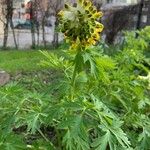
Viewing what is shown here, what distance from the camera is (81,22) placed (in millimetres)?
2480

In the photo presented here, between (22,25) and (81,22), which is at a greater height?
(81,22)

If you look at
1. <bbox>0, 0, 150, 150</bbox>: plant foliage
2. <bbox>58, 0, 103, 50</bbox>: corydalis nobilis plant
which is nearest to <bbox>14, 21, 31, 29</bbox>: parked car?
<bbox>0, 0, 150, 150</bbox>: plant foliage

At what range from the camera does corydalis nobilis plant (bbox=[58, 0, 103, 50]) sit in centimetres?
248

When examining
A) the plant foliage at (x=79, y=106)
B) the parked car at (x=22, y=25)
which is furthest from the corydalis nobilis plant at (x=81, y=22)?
the parked car at (x=22, y=25)

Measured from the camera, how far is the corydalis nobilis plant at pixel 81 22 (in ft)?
8.14

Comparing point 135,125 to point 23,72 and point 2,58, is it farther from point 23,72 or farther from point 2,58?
point 2,58

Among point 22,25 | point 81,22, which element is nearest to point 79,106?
point 81,22

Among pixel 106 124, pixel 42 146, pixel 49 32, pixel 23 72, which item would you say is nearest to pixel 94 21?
pixel 106 124

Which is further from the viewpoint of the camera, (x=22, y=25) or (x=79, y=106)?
(x=22, y=25)

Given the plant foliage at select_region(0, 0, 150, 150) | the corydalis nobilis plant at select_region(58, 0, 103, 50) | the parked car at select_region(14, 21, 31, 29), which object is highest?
the corydalis nobilis plant at select_region(58, 0, 103, 50)

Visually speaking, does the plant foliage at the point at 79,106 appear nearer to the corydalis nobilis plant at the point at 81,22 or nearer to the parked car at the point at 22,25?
the corydalis nobilis plant at the point at 81,22

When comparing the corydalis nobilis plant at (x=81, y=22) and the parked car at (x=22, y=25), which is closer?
the corydalis nobilis plant at (x=81, y=22)

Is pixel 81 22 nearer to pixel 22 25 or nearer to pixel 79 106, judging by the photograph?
pixel 79 106

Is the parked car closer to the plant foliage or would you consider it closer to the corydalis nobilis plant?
the plant foliage
